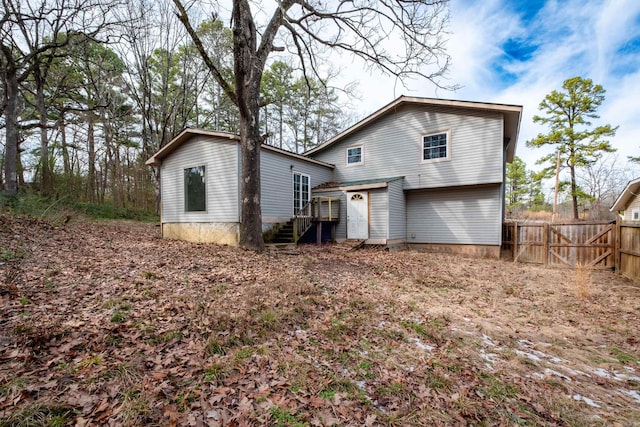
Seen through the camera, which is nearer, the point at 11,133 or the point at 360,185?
the point at 11,133

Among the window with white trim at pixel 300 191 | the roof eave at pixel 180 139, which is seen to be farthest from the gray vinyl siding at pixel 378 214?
the roof eave at pixel 180 139

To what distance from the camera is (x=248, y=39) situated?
8.38m

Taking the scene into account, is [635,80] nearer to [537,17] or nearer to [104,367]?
[537,17]

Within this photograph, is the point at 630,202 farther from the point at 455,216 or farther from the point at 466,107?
the point at 466,107

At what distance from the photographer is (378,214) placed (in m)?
12.2

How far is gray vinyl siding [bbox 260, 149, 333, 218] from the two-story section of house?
6.66ft

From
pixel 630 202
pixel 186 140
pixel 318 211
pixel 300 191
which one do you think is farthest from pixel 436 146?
pixel 630 202

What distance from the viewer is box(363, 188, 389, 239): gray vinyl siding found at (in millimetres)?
12066

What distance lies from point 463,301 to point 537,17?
11158 mm

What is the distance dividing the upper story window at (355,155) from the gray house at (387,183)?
0.50 feet

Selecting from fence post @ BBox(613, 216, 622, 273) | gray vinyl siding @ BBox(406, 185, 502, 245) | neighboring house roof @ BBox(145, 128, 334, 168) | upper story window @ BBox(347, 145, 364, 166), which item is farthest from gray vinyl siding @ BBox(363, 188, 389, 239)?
fence post @ BBox(613, 216, 622, 273)

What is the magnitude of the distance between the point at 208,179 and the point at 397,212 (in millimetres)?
8574

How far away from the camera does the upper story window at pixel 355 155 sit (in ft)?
47.2

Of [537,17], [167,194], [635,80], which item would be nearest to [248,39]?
[167,194]
